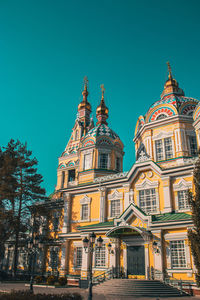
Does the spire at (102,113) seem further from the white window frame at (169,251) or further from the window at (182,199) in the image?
A: the white window frame at (169,251)

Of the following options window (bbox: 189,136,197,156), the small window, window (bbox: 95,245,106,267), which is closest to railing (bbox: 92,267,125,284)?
window (bbox: 95,245,106,267)

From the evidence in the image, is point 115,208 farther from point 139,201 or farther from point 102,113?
point 102,113

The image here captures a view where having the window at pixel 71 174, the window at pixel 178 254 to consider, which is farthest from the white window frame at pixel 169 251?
the window at pixel 71 174

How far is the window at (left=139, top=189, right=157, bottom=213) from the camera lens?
21609mm

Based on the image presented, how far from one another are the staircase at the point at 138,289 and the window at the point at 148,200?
19.1ft

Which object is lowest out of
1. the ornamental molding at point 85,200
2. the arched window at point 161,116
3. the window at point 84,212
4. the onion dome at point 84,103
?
the window at point 84,212

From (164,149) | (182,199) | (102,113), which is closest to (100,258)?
(182,199)

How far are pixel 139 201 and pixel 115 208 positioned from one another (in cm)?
250

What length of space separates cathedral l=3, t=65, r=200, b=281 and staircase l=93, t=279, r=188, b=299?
4.20 ft

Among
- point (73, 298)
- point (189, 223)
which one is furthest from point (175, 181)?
point (73, 298)

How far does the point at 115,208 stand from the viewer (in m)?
23.7

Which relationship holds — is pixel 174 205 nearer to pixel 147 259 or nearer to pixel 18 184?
pixel 147 259

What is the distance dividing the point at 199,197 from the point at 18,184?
18567 millimetres

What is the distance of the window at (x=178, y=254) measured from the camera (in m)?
17.9
